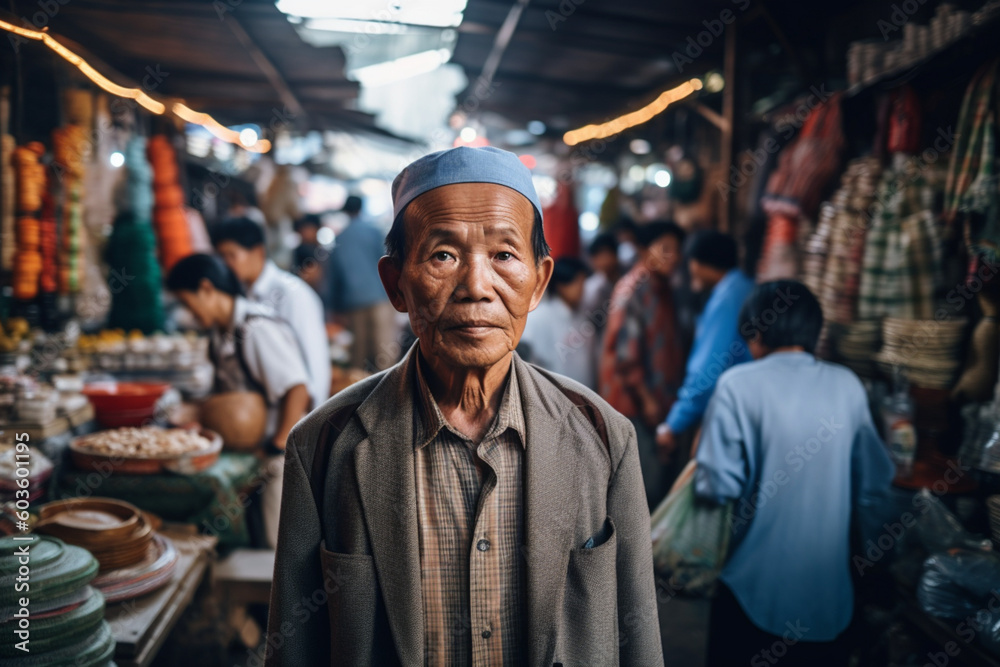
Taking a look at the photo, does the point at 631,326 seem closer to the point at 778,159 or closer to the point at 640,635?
the point at 778,159

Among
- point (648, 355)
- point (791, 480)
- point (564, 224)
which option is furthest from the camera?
point (564, 224)

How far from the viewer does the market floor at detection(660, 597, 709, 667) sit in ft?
13.3

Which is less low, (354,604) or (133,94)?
(133,94)

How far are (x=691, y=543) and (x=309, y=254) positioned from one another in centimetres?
635

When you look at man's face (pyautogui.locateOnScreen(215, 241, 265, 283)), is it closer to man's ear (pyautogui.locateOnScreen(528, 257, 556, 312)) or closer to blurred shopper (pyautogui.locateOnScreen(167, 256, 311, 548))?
blurred shopper (pyautogui.locateOnScreen(167, 256, 311, 548))

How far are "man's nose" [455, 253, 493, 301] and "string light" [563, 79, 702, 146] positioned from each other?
602 centimetres

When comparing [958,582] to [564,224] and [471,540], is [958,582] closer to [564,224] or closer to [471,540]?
[471,540]

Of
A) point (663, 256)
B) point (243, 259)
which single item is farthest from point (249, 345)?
point (663, 256)

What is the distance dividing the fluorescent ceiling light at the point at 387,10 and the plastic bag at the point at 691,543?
14.0 ft

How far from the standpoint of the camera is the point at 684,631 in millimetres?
4395

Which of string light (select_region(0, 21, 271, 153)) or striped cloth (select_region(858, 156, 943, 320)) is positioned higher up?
string light (select_region(0, 21, 271, 153))

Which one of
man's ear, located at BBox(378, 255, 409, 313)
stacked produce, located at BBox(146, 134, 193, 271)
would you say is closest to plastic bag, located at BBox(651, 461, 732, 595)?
man's ear, located at BBox(378, 255, 409, 313)

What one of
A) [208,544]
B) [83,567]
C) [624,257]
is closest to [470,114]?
[624,257]

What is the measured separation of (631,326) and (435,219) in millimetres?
3953
